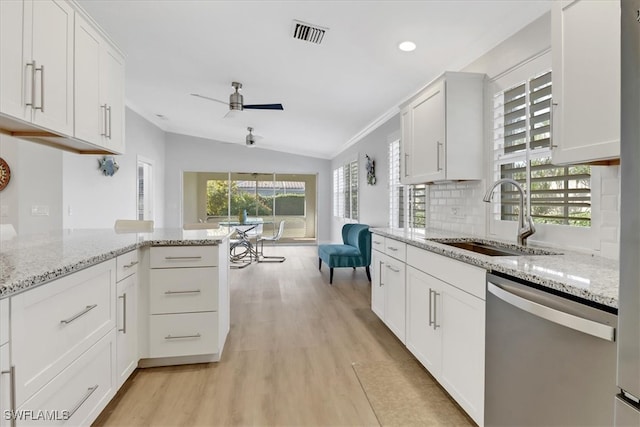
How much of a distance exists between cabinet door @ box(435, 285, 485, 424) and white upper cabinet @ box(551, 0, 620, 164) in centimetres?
81

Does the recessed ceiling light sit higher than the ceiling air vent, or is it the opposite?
the ceiling air vent

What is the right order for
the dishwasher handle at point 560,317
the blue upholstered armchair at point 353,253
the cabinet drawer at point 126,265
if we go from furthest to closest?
1. the blue upholstered armchair at point 353,253
2. the cabinet drawer at point 126,265
3. the dishwasher handle at point 560,317

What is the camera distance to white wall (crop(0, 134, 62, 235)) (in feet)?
12.4

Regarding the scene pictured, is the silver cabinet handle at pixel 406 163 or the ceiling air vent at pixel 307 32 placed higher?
the ceiling air vent at pixel 307 32

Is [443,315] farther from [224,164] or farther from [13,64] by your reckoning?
[224,164]

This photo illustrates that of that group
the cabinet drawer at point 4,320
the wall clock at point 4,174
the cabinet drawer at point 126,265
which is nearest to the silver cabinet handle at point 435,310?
A: the cabinet drawer at point 126,265

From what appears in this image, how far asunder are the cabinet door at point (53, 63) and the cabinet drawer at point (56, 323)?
2.70 feet

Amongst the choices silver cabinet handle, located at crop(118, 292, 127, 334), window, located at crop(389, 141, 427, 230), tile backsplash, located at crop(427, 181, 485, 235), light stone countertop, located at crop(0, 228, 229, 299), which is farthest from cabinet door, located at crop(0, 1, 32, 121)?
window, located at crop(389, 141, 427, 230)

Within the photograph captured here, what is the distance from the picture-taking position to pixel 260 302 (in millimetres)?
3922

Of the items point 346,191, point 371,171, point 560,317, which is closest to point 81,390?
point 560,317

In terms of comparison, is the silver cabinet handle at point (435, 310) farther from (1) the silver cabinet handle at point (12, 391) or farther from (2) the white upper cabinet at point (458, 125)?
(1) the silver cabinet handle at point (12, 391)

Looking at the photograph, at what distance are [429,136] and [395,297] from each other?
1.39 meters

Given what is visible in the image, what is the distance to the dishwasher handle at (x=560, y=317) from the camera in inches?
36.8

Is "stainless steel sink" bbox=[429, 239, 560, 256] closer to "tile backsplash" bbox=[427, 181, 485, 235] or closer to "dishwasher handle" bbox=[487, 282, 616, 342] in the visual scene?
"tile backsplash" bbox=[427, 181, 485, 235]
